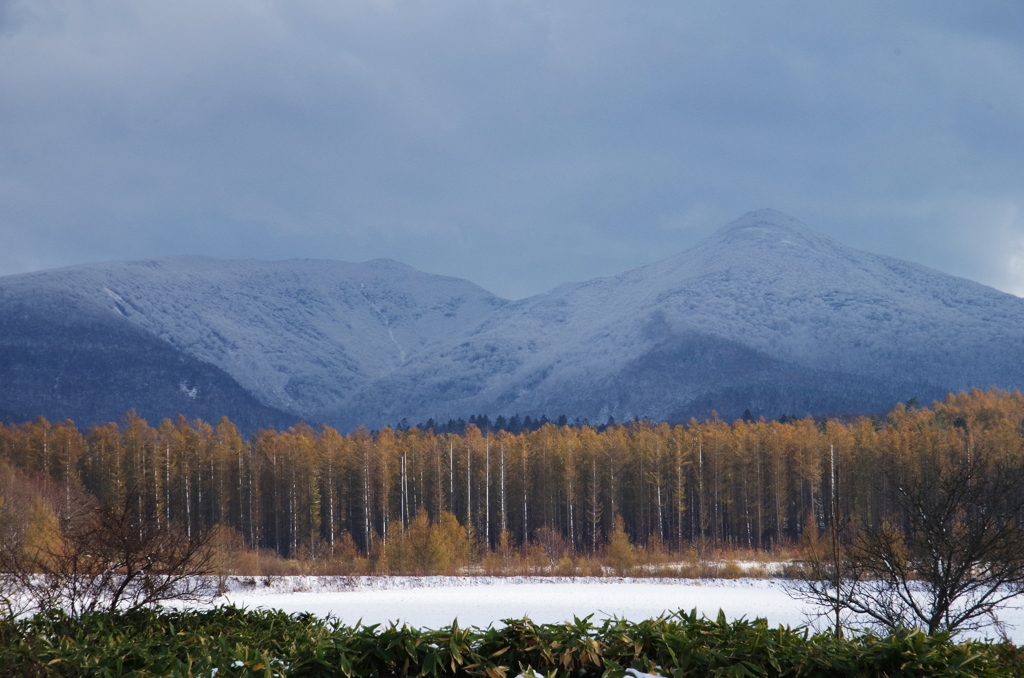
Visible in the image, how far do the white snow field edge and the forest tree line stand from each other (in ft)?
73.4

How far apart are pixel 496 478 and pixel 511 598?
1569 inches

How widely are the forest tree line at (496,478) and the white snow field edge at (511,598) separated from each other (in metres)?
22.4

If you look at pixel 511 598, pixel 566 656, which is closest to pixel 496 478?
pixel 511 598

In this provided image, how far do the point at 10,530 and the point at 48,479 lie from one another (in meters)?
32.8

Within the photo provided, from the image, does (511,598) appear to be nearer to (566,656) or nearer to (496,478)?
(566,656)

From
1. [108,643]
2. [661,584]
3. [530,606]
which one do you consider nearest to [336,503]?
[661,584]

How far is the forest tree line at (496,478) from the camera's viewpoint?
7781cm

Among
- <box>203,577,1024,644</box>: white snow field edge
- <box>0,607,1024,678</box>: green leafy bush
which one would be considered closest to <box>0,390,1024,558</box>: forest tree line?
<box>203,577,1024,644</box>: white snow field edge

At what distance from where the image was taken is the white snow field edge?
3553cm

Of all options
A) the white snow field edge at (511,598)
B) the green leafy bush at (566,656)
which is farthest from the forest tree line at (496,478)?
the green leafy bush at (566,656)

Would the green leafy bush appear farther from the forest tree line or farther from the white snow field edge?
the forest tree line

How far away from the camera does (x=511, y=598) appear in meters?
44.1

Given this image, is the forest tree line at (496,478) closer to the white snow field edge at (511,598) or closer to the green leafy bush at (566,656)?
the white snow field edge at (511,598)

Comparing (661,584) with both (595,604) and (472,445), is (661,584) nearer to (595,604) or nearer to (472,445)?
(595,604)
